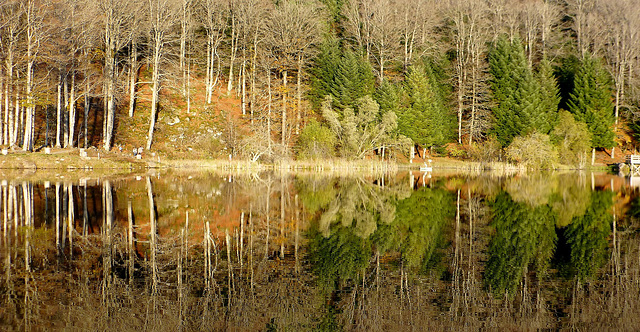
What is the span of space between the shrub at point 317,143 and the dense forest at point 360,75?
5.9 inches

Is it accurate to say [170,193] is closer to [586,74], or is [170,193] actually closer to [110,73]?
[110,73]

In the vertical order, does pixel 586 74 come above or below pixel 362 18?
below

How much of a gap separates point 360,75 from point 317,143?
43.9ft

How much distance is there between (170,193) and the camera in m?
23.2

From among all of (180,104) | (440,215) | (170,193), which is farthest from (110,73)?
(440,215)

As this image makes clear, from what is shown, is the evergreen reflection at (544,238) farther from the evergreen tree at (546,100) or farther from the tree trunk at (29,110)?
the evergreen tree at (546,100)

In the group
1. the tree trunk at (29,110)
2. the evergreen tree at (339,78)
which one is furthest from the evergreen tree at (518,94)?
the tree trunk at (29,110)

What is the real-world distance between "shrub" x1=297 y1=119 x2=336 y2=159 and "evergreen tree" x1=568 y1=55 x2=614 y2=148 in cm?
3046

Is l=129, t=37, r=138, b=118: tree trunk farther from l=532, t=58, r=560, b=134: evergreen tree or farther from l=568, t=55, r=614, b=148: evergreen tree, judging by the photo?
l=568, t=55, r=614, b=148: evergreen tree

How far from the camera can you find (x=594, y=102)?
60062mm

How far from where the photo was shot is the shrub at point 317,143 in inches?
1843

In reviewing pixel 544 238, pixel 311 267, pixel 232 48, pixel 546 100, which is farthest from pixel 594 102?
pixel 311 267

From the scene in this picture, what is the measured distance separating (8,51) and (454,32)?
1951 inches

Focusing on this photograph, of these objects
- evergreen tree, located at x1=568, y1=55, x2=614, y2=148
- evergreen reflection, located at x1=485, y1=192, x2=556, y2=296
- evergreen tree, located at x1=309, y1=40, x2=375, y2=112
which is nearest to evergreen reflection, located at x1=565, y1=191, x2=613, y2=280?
evergreen reflection, located at x1=485, y1=192, x2=556, y2=296
